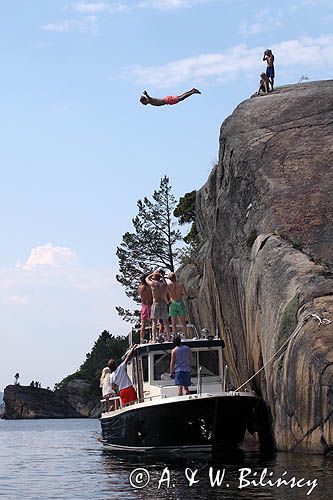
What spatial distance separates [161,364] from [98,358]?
74.0 metres

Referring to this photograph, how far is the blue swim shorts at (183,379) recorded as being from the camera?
2516cm

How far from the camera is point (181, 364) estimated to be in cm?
2528

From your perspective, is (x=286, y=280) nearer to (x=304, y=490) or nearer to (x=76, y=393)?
(x=304, y=490)

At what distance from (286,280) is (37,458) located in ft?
33.2

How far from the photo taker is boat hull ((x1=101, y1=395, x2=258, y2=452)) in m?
24.2

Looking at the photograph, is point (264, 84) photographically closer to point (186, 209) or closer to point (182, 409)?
point (182, 409)

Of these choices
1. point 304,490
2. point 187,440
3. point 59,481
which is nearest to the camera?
point 304,490

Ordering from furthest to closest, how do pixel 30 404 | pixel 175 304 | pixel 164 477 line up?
1. pixel 30 404
2. pixel 175 304
3. pixel 164 477

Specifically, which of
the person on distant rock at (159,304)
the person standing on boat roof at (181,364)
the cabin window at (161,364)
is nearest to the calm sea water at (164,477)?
the person standing on boat roof at (181,364)

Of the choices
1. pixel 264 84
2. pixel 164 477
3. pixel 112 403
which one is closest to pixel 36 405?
pixel 264 84

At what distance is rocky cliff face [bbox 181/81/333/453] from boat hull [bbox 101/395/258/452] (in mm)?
1016

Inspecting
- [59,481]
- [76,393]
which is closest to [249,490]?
[59,481]

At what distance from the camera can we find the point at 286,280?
1024 inches

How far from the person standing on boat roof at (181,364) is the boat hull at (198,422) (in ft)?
2.79
